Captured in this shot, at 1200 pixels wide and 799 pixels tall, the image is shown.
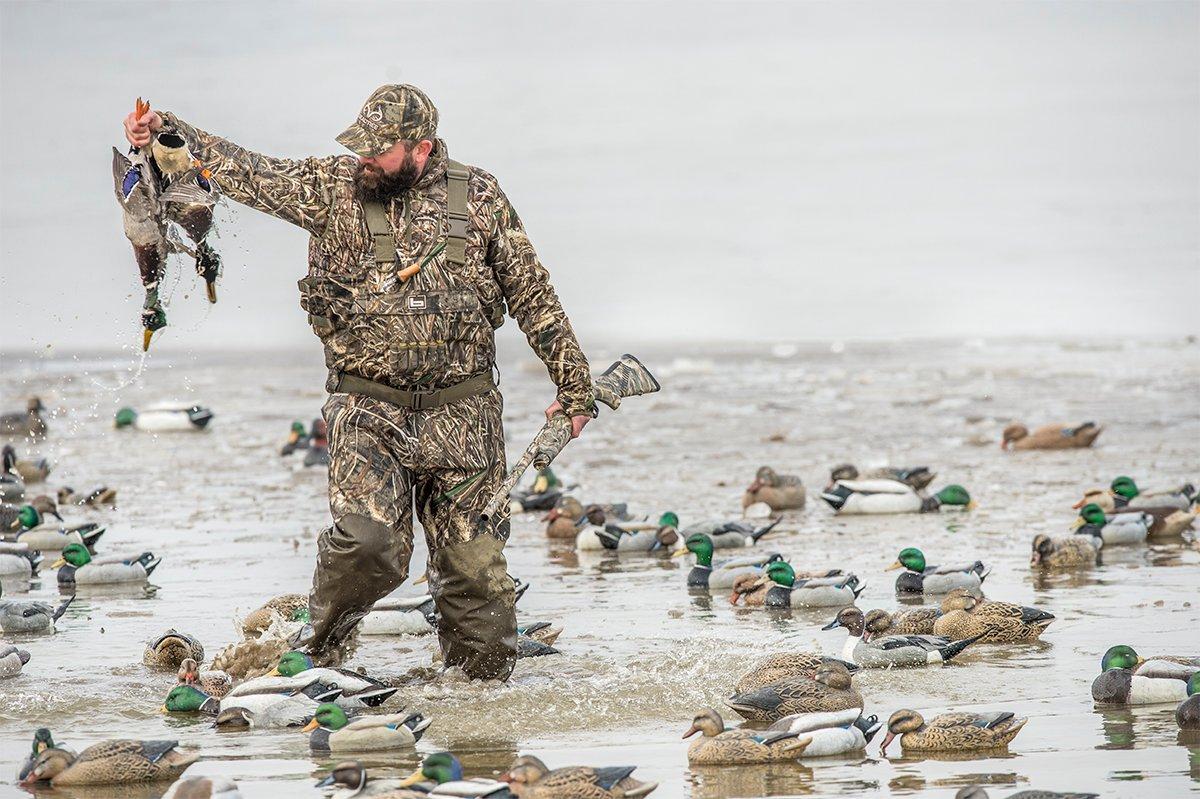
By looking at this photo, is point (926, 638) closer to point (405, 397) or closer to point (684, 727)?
point (684, 727)

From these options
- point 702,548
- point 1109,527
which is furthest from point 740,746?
point 1109,527

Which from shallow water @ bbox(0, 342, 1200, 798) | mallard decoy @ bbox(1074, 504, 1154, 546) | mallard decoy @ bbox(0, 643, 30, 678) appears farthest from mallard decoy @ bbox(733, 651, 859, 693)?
mallard decoy @ bbox(1074, 504, 1154, 546)

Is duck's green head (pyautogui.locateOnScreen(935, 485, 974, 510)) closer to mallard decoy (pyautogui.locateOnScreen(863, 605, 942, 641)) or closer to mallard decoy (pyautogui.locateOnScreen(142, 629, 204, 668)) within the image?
mallard decoy (pyautogui.locateOnScreen(863, 605, 942, 641))

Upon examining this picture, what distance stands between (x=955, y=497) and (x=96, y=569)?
6.30 metres

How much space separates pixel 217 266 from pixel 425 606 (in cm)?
252

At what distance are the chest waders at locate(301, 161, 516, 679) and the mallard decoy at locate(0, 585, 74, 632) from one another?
2399 millimetres

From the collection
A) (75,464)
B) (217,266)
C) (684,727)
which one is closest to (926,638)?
(684,727)

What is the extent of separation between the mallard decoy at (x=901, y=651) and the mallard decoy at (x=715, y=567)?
203cm

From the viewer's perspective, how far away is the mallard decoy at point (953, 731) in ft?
19.1

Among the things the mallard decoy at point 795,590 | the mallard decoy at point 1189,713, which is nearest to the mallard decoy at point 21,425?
the mallard decoy at point 795,590

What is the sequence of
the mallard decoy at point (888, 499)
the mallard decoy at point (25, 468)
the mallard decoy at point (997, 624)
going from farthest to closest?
the mallard decoy at point (25, 468), the mallard decoy at point (888, 499), the mallard decoy at point (997, 624)

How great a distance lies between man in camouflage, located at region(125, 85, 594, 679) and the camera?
659 centimetres

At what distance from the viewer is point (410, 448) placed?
676 centimetres

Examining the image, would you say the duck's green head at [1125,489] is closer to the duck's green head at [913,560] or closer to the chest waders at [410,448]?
the duck's green head at [913,560]
